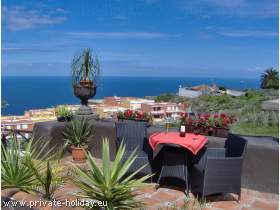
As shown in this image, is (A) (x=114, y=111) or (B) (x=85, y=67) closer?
(B) (x=85, y=67)

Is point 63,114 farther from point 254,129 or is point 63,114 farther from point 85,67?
point 254,129

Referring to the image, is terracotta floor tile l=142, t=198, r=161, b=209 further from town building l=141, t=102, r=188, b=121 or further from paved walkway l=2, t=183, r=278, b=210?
town building l=141, t=102, r=188, b=121

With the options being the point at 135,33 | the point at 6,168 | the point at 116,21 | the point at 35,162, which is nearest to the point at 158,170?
the point at 35,162

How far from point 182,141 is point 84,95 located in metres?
2.72

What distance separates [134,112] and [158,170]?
166 centimetres

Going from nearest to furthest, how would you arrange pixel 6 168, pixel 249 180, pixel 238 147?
pixel 6 168, pixel 238 147, pixel 249 180

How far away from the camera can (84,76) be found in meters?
6.01

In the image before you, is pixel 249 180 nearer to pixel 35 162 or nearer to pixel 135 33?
pixel 35 162

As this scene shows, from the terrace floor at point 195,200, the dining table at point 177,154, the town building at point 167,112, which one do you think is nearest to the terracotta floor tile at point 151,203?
the terrace floor at point 195,200

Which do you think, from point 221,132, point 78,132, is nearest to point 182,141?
point 221,132

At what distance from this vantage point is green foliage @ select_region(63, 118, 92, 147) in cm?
538

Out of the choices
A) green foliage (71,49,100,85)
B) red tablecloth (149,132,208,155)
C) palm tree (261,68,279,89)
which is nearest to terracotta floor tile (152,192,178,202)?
red tablecloth (149,132,208,155)

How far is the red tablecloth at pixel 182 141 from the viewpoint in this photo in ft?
12.4

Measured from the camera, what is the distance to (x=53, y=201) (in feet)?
7.72
